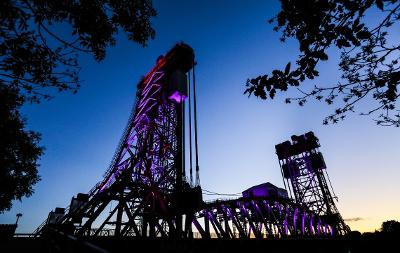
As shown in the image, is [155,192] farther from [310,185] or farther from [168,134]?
[310,185]

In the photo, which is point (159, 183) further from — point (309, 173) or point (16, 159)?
point (309, 173)

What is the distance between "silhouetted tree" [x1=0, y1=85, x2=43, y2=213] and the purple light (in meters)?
12.1

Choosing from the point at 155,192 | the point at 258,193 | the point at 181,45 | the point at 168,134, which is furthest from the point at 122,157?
the point at 258,193

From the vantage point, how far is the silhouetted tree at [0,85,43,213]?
13195 millimetres

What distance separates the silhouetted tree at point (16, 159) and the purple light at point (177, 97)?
12.1 m

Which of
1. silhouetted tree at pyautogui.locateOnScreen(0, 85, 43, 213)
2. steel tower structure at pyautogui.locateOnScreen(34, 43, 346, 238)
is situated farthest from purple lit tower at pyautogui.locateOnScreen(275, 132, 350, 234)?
silhouetted tree at pyautogui.locateOnScreen(0, 85, 43, 213)

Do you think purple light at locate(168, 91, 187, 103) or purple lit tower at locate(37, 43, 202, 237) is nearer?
purple lit tower at locate(37, 43, 202, 237)

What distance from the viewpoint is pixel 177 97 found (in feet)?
76.6

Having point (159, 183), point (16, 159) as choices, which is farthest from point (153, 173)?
point (16, 159)

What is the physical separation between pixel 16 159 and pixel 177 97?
14190 millimetres

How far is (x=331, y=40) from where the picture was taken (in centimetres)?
454

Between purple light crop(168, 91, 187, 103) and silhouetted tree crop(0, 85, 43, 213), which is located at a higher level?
purple light crop(168, 91, 187, 103)

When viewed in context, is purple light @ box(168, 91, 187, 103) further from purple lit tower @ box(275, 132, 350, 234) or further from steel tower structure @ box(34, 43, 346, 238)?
purple lit tower @ box(275, 132, 350, 234)

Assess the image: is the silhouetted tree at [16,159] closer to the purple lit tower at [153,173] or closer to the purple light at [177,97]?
the purple lit tower at [153,173]
